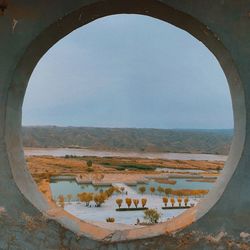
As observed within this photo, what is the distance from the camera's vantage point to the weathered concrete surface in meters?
3.51

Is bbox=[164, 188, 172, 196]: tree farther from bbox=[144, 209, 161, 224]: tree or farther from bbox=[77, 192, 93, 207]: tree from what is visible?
bbox=[144, 209, 161, 224]: tree

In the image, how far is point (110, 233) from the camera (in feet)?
12.0

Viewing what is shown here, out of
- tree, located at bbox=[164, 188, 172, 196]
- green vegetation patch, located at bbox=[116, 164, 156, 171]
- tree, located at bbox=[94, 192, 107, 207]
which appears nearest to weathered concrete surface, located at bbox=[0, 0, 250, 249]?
tree, located at bbox=[94, 192, 107, 207]

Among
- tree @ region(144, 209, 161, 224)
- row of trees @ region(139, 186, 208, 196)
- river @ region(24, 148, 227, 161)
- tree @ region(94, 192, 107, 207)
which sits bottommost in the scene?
tree @ region(144, 209, 161, 224)

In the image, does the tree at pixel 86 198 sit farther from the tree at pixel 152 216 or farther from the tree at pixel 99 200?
the tree at pixel 152 216

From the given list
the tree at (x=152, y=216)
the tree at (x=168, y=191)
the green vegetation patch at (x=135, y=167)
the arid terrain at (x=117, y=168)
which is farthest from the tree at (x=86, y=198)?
the green vegetation patch at (x=135, y=167)

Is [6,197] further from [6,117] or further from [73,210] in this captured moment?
[73,210]

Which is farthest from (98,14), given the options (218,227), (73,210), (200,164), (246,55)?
(200,164)

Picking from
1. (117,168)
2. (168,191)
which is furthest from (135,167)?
(168,191)

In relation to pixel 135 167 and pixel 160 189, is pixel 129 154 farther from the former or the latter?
pixel 160 189

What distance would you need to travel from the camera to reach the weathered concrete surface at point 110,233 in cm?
351

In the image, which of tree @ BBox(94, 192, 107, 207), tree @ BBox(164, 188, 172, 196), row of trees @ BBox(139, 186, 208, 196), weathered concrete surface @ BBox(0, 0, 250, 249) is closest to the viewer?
weathered concrete surface @ BBox(0, 0, 250, 249)

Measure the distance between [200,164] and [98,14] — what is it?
1974 inches

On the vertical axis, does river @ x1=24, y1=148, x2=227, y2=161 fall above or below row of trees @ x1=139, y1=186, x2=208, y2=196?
above
